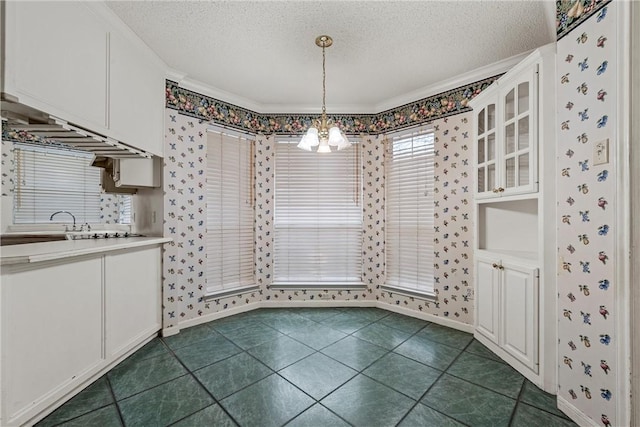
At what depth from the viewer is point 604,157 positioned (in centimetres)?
138

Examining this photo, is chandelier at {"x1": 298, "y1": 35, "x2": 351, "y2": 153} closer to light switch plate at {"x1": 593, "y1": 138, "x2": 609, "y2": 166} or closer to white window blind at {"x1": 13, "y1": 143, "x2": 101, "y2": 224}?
light switch plate at {"x1": 593, "y1": 138, "x2": 609, "y2": 166}

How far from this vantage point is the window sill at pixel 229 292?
3.01 meters

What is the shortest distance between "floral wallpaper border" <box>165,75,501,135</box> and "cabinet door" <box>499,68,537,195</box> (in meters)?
0.65

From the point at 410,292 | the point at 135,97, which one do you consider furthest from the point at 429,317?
the point at 135,97

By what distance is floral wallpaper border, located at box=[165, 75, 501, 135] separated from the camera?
275cm

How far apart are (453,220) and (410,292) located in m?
0.94

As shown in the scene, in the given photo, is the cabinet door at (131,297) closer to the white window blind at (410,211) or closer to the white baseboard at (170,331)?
the white baseboard at (170,331)

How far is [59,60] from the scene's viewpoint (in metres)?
1.62

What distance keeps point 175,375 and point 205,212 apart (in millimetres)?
1546

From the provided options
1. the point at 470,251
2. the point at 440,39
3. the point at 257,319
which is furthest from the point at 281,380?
the point at 440,39

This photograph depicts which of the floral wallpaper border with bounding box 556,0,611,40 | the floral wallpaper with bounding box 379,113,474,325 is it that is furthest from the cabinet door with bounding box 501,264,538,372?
the floral wallpaper border with bounding box 556,0,611,40

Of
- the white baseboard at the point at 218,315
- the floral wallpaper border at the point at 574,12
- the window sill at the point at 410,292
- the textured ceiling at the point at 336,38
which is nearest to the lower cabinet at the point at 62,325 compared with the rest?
the white baseboard at the point at 218,315

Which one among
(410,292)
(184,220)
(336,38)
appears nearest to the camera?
(336,38)

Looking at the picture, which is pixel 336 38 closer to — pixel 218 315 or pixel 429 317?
pixel 429 317
